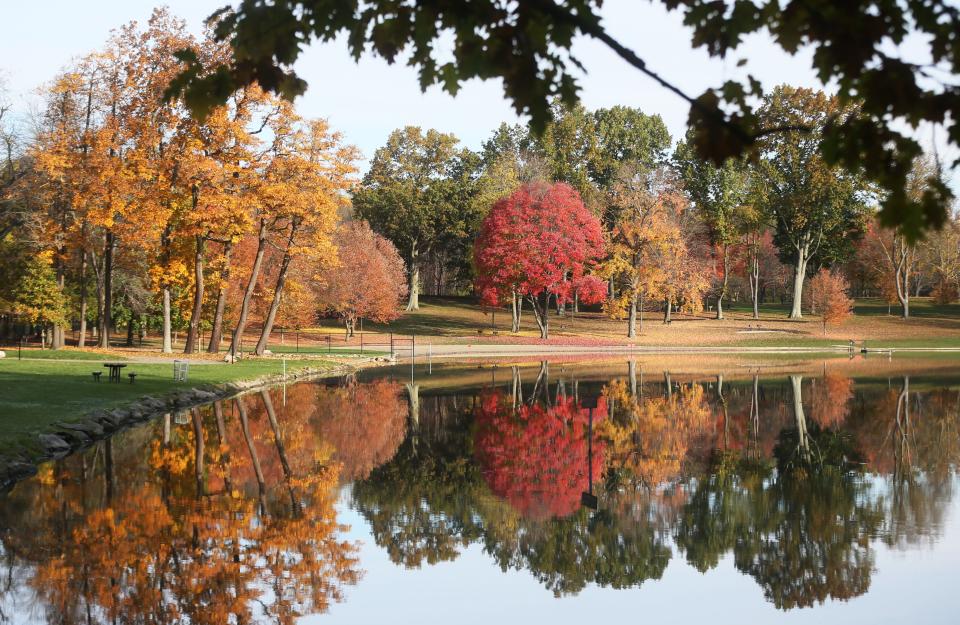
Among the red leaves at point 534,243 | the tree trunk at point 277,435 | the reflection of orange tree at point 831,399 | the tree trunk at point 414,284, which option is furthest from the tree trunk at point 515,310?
the tree trunk at point 277,435

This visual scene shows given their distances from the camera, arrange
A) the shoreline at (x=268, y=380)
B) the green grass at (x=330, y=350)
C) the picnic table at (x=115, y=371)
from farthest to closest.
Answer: the green grass at (x=330, y=350) → the picnic table at (x=115, y=371) → the shoreline at (x=268, y=380)

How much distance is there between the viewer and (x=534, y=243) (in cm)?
6481

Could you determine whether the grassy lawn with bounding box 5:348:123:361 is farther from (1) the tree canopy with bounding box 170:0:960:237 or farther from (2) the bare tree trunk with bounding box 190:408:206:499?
(1) the tree canopy with bounding box 170:0:960:237

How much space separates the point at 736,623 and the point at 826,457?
967cm

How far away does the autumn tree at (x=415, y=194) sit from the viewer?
291 ft

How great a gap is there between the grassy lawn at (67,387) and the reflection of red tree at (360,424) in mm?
4314

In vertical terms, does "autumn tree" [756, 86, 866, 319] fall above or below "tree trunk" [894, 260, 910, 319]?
above

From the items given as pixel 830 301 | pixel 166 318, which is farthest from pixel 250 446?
pixel 830 301

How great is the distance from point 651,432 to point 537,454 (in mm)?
3918

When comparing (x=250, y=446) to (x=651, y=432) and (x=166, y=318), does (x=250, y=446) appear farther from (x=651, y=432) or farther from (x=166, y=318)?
(x=166, y=318)

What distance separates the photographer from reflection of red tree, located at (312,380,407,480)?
17.6m

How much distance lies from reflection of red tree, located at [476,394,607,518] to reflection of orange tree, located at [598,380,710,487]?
0.41 m

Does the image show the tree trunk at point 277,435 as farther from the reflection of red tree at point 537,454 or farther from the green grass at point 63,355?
the green grass at point 63,355

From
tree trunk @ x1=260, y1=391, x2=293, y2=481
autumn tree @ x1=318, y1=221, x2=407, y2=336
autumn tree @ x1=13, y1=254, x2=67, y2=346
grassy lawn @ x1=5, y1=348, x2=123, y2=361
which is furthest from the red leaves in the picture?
tree trunk @ x1=260, y1=391, x2=293, y2=481
